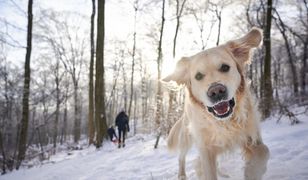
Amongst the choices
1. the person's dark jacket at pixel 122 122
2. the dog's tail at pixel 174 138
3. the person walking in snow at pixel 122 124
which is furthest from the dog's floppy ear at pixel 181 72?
the person's dark jacket at pixel 122 122

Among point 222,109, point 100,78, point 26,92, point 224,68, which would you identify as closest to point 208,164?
point 222,109

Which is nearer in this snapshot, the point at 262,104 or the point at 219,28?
the point at 262,104

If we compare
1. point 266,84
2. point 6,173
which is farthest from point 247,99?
point 6,173

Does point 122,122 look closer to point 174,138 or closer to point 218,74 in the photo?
point 174,138

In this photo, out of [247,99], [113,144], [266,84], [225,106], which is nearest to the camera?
[225,106]

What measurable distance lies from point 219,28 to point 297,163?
1088 inches

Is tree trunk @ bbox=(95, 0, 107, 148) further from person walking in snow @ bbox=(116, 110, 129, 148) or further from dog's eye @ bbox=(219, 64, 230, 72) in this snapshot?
dog's eye @ bbox=(219, 64, 230, 72)

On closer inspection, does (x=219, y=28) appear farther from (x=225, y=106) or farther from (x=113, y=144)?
(x=225, y=106)

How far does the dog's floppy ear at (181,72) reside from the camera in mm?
3631

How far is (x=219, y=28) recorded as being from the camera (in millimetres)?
30203

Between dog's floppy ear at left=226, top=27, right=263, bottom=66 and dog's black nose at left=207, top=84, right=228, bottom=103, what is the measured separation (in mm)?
656

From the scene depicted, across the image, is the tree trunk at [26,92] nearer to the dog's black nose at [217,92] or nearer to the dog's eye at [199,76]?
the dog's eye at [199,76]

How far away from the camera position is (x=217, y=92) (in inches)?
115

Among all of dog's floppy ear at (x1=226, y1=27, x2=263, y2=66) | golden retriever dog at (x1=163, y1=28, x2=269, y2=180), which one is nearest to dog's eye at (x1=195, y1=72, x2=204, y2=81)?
golden retriever dog at (x1=163, y1=28, x2=269, y2=180)
